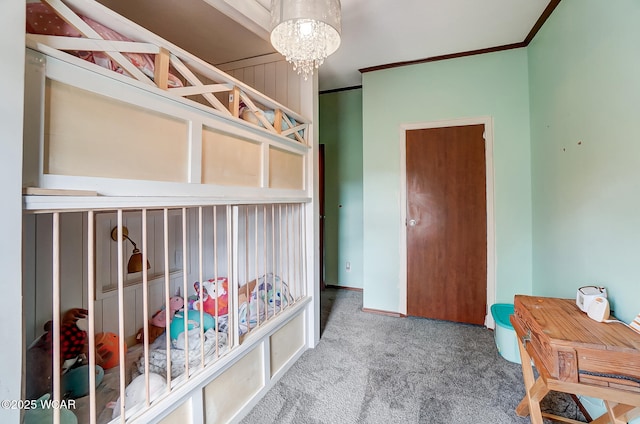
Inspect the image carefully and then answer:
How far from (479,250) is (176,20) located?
10.3ft

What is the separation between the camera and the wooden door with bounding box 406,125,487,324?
2.58 m

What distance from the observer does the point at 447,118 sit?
2.66 metres

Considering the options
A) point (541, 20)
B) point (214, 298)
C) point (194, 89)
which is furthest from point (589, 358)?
point (541, 20)

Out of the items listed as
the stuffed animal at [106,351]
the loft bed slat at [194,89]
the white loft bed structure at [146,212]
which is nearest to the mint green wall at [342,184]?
the white loft bed structure at [146,212]

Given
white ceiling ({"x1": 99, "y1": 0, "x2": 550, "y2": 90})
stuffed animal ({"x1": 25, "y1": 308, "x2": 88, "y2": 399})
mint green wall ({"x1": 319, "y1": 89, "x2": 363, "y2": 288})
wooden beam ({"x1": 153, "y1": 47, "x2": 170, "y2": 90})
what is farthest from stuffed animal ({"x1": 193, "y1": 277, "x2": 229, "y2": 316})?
mint green wall ({"x1": 319, "y1": 89, "x2": 363, "y2": 288})

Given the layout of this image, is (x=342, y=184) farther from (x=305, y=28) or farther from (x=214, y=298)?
(x=305, y=28)

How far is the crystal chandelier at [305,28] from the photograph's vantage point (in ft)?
3.85

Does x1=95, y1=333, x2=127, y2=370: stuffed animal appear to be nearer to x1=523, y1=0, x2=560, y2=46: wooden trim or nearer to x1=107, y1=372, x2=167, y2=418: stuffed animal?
x1=107, y1=372, x2=167, y2=418: stuffed animal

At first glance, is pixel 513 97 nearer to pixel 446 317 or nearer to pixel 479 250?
pixel 479 250

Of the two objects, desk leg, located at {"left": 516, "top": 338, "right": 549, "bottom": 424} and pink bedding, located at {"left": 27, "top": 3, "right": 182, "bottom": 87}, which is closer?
pink bedding, located at {"left": 27, "top": 3, "right": 182, "bottom": 87}

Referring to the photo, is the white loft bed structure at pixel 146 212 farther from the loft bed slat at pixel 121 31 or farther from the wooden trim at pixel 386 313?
the wooden trim at pixel 386 313

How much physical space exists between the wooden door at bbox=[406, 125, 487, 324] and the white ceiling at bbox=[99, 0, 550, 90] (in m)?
0.75

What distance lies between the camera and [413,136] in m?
2.78

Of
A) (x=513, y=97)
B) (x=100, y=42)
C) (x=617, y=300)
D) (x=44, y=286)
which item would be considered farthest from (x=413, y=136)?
(x=44, y=286)
